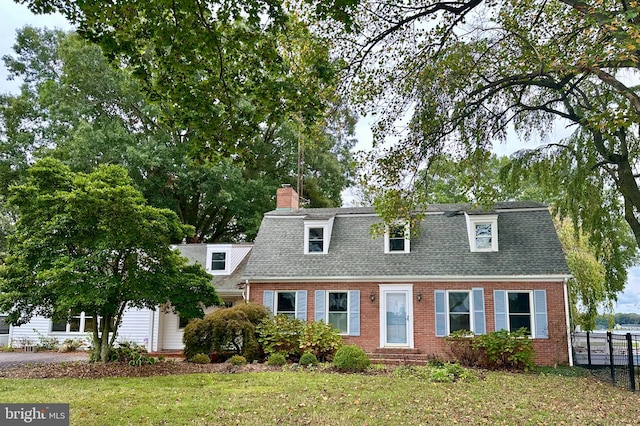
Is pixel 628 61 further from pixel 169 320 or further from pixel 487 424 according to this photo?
pixel 169 320

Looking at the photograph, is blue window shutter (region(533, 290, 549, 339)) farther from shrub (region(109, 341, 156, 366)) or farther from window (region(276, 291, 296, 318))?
shrub (region(109, 341, 156, 366))

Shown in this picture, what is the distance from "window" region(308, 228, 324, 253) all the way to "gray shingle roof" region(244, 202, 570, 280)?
1.05 feet

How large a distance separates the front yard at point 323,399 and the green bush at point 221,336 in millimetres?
2607

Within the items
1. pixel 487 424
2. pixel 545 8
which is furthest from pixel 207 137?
pixel 545 8

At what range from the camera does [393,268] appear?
54.7 ft

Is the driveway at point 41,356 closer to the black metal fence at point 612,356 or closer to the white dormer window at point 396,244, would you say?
the white dormer window at point 396,244

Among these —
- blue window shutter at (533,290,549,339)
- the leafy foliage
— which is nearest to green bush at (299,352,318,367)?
the leafy foliage

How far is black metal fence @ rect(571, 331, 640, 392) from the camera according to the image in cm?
1140

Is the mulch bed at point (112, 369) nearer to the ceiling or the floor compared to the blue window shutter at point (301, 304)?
nearer to the floor

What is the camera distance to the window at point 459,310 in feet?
51.5

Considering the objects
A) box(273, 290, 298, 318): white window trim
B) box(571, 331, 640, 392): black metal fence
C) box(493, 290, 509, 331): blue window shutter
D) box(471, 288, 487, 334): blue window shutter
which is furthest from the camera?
box(273, 290, 298, 318): white window trim

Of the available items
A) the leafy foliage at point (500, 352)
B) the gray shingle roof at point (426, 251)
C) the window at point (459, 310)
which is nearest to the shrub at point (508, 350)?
the leafy foliage at point (500, 352)

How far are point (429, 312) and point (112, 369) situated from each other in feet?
31.5

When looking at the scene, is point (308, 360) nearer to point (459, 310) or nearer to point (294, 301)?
point (294, 301)
